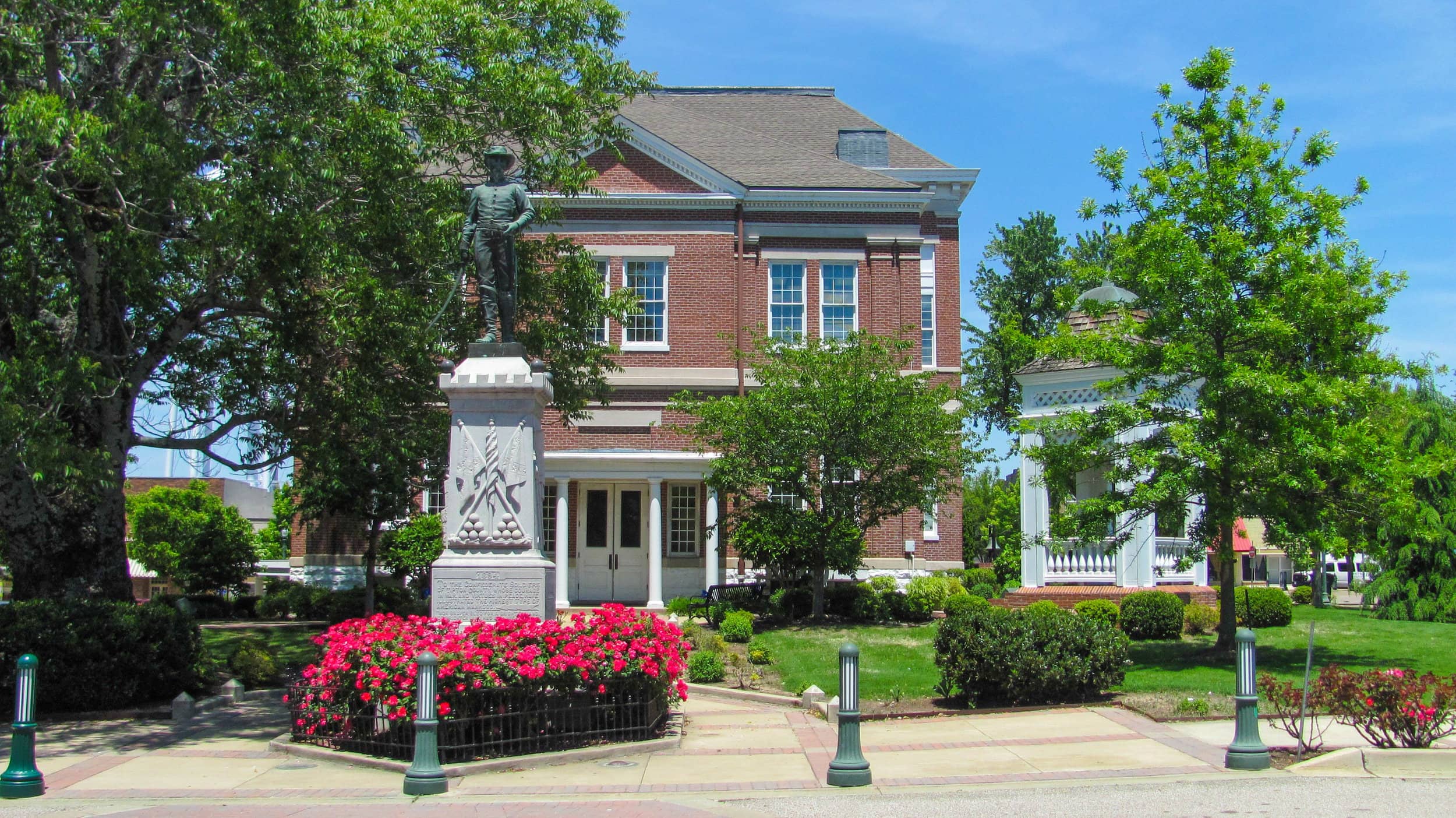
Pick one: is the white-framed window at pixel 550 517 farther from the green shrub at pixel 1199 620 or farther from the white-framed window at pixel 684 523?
the green shrub at pixel 1199 620

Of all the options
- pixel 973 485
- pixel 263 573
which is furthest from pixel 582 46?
pixel 973 485

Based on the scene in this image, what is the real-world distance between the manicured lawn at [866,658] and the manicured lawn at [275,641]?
7418 millimetres

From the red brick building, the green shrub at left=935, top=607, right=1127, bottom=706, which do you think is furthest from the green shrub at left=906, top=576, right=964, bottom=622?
the green shrub at left=935, top=607, right=1127, bottom=706

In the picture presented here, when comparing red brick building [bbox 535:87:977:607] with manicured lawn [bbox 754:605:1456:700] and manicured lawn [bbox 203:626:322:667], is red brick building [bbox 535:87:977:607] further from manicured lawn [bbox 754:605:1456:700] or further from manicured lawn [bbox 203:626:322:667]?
manicured lawn [bbox 754:605:1456:700]

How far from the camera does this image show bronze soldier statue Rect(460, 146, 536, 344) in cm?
1194

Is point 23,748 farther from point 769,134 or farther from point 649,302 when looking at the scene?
point 769,134

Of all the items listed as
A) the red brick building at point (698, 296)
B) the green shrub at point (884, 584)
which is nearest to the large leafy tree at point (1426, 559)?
the red brick building at point (698, 296)

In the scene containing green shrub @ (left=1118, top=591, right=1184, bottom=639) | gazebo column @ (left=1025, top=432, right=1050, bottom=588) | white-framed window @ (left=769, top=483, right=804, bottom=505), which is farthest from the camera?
white-framed window @ (left=769, top=483, right=804, bottom=505)

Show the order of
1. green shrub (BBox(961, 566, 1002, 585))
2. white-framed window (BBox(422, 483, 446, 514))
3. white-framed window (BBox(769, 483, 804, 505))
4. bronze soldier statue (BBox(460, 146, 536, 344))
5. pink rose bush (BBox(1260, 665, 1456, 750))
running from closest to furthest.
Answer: pink rose bush (BBox(1260, 665, 1456, 750))
bronze soldier statue (BBox(460, 146, 536, 344))
white-framed window (BBox(769, 483, 804, 505))
green shrub (BBox(961, 566, 1002, 585))
white-framed window (BBox(422, 483, 446, 514))

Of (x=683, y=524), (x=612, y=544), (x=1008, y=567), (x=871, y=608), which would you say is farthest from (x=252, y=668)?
(x=1008, y=567)

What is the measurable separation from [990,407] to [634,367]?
2096cm

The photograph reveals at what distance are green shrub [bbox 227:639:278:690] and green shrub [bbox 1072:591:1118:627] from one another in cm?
1267

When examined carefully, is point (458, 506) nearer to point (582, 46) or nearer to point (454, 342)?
point (454, 342)

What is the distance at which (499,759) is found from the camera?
9.93 metres
